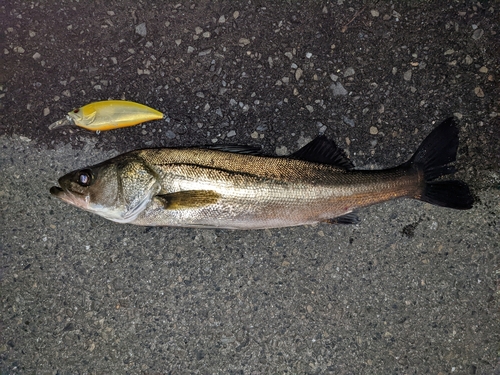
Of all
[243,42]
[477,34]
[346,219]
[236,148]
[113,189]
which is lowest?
[346,219]

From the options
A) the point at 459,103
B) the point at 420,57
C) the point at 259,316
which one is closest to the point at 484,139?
the point at 459,103

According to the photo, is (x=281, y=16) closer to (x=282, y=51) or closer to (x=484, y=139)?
(x=282, y=51)

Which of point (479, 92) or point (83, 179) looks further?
point (479, 92)

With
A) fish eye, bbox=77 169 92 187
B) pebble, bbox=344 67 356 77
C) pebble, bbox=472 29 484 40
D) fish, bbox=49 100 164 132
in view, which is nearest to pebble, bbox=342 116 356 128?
pebble, bbox=344 67 356 77

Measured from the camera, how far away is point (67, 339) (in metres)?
3.43

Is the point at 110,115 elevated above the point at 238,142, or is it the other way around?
the point at 110,115

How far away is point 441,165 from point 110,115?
3.04 m

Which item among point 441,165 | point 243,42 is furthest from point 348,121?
point 243,42

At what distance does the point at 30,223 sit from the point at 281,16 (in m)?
3.10

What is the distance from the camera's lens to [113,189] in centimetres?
295

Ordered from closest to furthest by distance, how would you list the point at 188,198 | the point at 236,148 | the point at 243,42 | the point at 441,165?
1. the point at 188,198
2. the point at 236,148
3. the point at 441,165
4. the point at 243,42

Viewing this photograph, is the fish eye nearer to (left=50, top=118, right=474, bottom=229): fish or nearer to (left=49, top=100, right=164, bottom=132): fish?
(left=50, top=118, right=474, bottom=229): fish

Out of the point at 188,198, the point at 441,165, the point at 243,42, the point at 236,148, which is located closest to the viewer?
the point at 188,198

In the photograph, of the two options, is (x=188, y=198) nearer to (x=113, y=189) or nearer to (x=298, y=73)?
(x=113, y=189)
